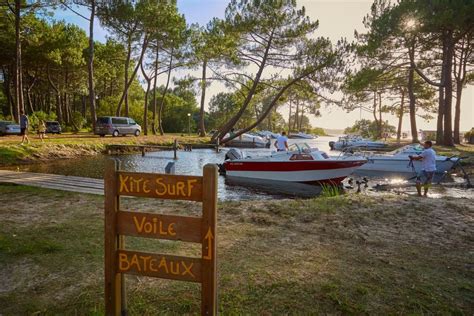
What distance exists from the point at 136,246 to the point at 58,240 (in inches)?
48.9

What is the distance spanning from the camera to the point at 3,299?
344 cm

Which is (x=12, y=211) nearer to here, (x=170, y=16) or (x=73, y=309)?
(x=73, y=309)

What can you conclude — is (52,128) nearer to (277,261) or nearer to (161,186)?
(277,261)

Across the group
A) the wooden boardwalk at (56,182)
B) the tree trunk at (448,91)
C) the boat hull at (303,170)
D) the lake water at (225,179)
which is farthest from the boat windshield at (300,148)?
the tree trunk at (448,91)

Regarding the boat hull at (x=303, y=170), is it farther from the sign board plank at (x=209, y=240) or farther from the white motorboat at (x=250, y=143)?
the white motorboat at (x=250, y=143)

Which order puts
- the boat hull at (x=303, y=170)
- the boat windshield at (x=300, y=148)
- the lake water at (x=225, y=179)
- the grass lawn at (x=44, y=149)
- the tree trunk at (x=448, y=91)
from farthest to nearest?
the tree trunk at (x=448, y=91)
the grass lawn at (x=44, y=149)
the boat windshield at (x=300, y=148)
the boat hull at (x=303, y=170)
the lake water at (x=225, y=179)

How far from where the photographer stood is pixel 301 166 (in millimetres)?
14961

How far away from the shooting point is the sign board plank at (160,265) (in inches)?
105

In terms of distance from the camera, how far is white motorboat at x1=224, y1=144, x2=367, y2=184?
14719 mm

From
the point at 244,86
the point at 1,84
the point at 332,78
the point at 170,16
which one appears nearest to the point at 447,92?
the point at 332,78

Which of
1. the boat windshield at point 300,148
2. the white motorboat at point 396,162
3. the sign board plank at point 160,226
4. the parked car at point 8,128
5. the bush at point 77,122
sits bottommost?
the white motorboat at point 396,162

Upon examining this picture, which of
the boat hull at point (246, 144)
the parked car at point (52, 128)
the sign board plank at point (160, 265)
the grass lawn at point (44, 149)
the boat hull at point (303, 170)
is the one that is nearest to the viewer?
the sign board plank at point (160, 265)

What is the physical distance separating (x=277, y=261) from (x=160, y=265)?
85.8 inches

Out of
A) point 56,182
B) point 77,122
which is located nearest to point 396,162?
point 56,182
